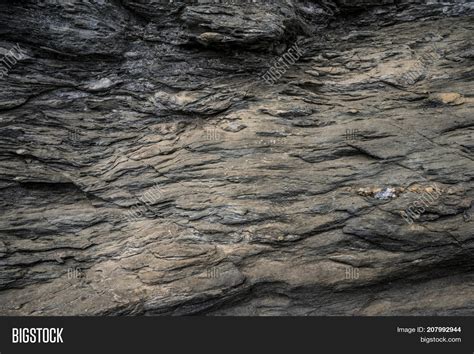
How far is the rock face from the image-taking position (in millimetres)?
8852

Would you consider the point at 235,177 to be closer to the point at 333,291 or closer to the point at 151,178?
the point at 151,178

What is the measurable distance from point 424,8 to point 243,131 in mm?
5373

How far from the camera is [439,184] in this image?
8953 millimetres

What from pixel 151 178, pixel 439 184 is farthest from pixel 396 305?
pixel 151 178

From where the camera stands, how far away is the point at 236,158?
31.4ft

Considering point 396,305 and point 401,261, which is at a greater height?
point 401,261

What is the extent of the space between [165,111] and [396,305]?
21.9 ft

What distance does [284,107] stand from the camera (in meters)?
9.93

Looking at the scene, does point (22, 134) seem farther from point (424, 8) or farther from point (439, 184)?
point (424, 8)

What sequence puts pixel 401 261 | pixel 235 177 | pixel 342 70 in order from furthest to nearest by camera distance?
pixel 342 70 < pixel 235 177 < pixel 401 261

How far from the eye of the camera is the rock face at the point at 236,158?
8852 millimetres

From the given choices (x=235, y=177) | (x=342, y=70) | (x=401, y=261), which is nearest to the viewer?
(x=401, y=261)

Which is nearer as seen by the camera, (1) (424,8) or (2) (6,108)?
(2) (6,108)

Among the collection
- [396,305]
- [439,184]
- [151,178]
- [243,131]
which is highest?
[243,131]
